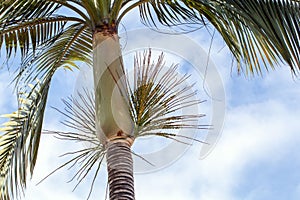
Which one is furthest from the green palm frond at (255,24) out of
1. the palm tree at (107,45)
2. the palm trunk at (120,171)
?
the palm trunk at (120,171)

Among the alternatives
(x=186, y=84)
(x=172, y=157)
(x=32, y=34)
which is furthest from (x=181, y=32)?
(x=32, y=34)

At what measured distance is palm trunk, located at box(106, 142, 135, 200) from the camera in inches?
140

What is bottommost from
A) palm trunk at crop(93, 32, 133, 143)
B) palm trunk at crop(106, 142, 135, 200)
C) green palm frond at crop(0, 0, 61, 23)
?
palm trunk at crop(106, 142, 135, 200)

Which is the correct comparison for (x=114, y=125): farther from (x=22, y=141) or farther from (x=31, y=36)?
(x=31, y=36)

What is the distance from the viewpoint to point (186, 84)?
14.6ft

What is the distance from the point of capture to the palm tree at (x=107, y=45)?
3.47 metres

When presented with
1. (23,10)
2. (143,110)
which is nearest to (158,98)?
(143,110)

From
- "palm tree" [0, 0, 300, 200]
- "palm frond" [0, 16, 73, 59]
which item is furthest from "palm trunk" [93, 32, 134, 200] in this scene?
"palm frond" [0, 16, 73, 59]

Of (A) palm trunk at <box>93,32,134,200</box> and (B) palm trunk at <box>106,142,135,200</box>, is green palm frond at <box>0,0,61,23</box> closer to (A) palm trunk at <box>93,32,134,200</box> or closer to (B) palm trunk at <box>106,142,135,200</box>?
(A) palm trunk at <box>93,32,134,200</box>

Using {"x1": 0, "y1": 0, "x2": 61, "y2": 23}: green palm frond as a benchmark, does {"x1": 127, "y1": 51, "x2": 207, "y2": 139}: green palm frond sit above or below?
below

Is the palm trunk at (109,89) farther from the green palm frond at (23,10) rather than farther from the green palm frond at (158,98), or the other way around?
the green palm frond at (23,10)

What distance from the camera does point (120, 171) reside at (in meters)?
3.66

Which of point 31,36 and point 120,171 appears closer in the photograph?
point 120,171

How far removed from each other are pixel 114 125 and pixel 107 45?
713 millimetres
